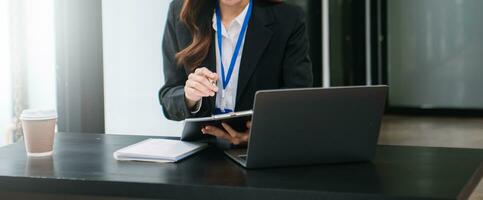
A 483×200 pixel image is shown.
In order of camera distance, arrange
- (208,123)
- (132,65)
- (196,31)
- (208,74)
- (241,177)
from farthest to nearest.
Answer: (132,65)
(196,31)
(208,123)
(208,74)
(241,177)

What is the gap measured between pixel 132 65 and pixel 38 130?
1510 mm

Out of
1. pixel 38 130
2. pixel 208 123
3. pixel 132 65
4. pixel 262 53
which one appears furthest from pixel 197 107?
pixel 132 65

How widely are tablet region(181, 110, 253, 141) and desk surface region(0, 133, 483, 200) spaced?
8 cm

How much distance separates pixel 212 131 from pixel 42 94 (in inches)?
56.5

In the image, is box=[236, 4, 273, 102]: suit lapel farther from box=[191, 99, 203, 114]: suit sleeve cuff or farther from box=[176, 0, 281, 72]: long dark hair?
box=[191, 99, 203, 114]: suit sleeve cuff

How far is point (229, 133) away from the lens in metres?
1.75

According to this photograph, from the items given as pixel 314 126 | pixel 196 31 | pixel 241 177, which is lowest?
pixel 241 177

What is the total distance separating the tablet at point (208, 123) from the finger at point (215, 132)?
1cm

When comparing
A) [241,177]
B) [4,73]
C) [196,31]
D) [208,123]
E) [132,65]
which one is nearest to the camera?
[241,177]

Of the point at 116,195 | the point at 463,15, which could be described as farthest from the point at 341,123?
the point at 463,15

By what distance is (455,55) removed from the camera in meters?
7.23

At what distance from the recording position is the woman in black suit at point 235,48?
201 centimetres

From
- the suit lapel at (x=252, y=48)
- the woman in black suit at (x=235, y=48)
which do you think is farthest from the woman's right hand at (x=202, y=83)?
the suit lapel at (x=252, y=48)

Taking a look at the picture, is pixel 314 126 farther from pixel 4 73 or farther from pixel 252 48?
pixel 4 73
